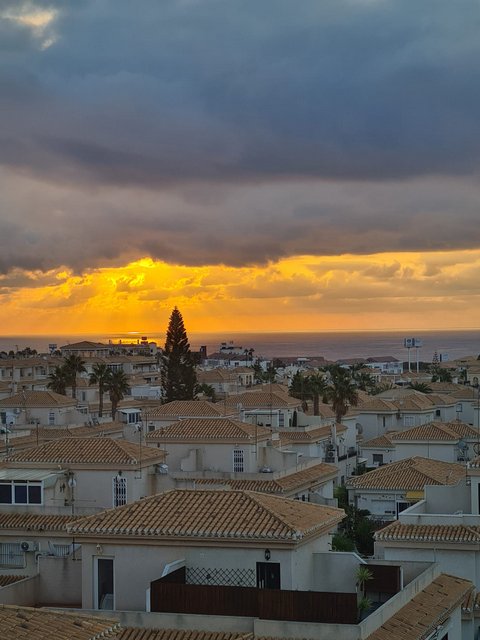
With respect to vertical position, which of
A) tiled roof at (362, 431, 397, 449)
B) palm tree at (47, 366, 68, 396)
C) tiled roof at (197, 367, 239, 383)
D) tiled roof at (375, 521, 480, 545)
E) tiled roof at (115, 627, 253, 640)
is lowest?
tiled roof at (362, 431, 397, 449)

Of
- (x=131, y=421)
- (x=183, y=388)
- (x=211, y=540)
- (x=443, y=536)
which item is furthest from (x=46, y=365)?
(x=211, y=540)

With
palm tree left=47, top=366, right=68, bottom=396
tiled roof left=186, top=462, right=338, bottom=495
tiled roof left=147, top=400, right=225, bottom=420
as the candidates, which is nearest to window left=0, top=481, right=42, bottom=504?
tiled roof left=186, top=462, right=338, bottom=495

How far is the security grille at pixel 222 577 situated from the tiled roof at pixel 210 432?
2641cm

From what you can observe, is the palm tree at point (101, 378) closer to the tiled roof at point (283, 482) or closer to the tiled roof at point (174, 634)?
the tiled roof at point (283, 482)

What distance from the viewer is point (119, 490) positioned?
39812mm

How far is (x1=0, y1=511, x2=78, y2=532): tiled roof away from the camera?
112ft

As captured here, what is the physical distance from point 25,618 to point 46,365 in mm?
113206

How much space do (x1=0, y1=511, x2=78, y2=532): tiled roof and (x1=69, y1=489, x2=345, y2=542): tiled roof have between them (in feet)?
35.3

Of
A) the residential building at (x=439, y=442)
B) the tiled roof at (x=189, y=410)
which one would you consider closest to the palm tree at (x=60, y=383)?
the tiled roof at (x=189, y=410)

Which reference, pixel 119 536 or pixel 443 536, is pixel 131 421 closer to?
pixel 443 536

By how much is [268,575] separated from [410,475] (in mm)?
27705

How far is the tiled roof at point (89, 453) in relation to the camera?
39875 mm

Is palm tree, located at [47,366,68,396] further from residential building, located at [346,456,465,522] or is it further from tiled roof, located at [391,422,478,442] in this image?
residential building, located at [346,456,465,522]

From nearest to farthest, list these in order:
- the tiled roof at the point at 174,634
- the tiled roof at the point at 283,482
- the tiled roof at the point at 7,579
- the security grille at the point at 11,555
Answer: the tiled roof at the point at 174,634 → the tiled roof at the point at 7,579 → the security grille at the point at 11,555 → the tiled roof at the point at 283,482
